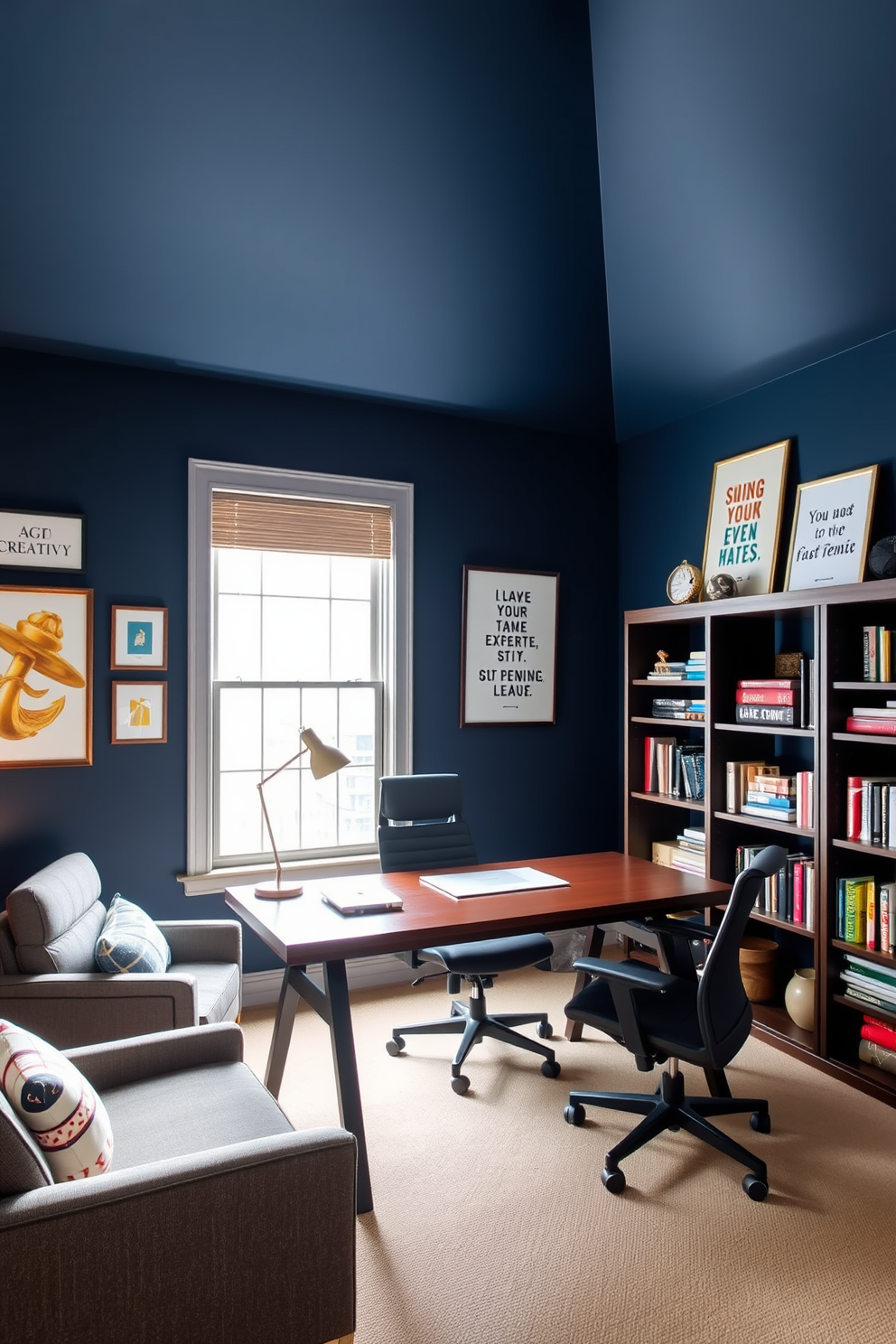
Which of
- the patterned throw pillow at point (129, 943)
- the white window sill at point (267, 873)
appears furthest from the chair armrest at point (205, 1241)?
the white window sill at point (267, 873)

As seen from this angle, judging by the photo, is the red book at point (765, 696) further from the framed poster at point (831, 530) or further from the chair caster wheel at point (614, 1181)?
the chair caster wheel at point (614, 1181)

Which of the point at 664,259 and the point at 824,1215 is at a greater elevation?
the point at 664,259

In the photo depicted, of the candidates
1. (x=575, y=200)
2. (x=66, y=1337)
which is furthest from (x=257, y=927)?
(x=575, y=200)

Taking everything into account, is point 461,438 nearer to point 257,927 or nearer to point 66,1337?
point 257,927

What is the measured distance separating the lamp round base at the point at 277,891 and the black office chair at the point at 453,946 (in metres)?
0.58

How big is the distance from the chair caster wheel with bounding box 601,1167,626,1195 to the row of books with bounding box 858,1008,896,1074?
4.21 ft

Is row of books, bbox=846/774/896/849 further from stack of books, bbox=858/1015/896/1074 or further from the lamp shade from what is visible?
the lamp shade

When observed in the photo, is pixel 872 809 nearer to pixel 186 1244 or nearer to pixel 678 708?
pixel 678 708

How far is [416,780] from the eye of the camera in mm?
3719

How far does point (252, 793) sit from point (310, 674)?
2.10 feet

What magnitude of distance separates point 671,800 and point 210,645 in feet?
7.61

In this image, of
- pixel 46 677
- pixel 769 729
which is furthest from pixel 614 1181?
pixel 46 677

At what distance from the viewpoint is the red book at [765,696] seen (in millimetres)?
3579

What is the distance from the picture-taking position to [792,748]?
3953mm
